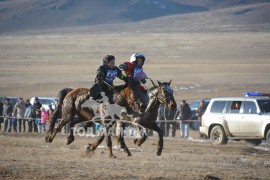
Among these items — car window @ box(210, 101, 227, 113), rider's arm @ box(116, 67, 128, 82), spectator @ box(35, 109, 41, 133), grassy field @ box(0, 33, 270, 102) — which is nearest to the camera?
rider's arm @ box(116, 67, 128, 82)

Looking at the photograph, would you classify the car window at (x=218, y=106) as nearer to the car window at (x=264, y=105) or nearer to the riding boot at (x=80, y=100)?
the car window at (x=264, y=105)

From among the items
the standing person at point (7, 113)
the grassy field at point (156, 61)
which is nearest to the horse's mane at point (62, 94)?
the standing person at point (7, 113)

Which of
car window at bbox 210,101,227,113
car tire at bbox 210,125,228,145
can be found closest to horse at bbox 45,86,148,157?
car tire at bbox 210,125,228,145

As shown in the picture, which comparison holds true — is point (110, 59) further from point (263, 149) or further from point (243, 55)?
point (243, 55)

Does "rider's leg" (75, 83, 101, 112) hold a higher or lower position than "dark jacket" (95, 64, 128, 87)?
lower

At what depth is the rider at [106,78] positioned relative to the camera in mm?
18531

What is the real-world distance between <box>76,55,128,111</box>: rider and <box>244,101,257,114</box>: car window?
8656mm

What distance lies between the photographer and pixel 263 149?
82.2ft

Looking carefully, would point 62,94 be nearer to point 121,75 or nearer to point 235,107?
point 121,75

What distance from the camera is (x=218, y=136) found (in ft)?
91.6

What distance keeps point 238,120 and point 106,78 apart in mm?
9254

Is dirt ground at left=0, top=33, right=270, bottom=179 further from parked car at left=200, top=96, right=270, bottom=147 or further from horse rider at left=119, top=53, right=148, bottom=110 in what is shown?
horse rider at left=119, top=53, right=148, bottom=110

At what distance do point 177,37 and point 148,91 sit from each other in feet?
425

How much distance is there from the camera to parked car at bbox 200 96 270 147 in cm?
2600
